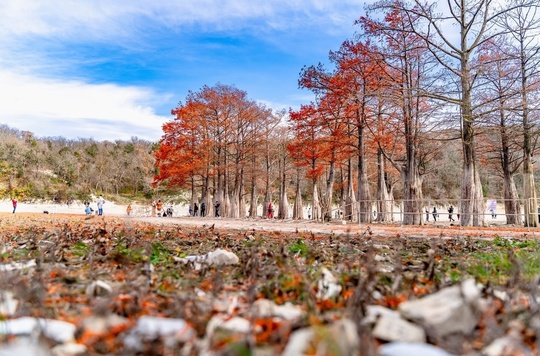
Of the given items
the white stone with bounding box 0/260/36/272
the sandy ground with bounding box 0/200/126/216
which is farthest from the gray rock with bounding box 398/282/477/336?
the sandy ground with bounding box 0/200/126/216

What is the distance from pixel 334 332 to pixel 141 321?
876 mm

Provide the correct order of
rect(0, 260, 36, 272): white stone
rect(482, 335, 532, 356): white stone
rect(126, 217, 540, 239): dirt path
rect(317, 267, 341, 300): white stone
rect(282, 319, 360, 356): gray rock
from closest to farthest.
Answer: rect(282, 319, 360, 356): gray rock, rect(482, 335, 532, 356): white stone, rect(317, 267, 341, 300): white stone, rect(0, 260, 36, 272): white stone, rect(126, 217, 540, 239): dirt path

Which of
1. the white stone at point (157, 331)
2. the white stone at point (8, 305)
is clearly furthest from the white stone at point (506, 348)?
the white stone at point (8, 305)

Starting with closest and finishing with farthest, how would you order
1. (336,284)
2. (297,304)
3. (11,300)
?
(11,300) → (297,304) → (336,284)

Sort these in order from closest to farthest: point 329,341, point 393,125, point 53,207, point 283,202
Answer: point 329,341 → point 393,125 → point 283,202 → point 53,207

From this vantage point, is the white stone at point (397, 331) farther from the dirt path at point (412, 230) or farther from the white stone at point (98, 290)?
the dirt path at point (412, 230)

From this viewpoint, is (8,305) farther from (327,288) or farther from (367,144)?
(367,144)

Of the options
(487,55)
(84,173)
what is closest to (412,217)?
(487,55)

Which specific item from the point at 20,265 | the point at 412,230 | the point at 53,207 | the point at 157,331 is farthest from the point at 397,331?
the point at 53,207

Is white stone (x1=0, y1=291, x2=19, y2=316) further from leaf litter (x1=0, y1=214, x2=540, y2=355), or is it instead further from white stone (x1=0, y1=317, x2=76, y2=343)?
white stone (x1=0, y1=317, x2=76, y2=343)

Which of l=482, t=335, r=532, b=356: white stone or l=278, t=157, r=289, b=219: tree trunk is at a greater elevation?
l=278, t=157, r=289, b=219: tree trunk

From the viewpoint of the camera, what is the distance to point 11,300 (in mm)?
2232

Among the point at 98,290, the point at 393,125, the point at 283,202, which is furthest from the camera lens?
the point at 283,202

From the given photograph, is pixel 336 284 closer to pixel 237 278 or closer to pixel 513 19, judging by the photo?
pixel 237 278
